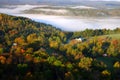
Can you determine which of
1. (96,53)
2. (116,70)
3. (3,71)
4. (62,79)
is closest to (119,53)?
(96,53)

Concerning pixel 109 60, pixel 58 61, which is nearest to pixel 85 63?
pixel 58 61

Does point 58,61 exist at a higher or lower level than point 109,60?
higher

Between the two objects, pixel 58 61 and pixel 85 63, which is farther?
pixel 85 63

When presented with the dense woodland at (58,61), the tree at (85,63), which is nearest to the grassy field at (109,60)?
the dense woodland at (58,61)

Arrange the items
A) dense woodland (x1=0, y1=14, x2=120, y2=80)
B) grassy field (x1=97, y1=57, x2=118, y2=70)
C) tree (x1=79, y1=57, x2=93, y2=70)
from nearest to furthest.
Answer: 1. dense woodland (x1=0, y1=14, x2=120, y2=80)
2. tree (x1=79, y1=57, x2=93, y2=70)
3. grassy field (x1=97, y1=57, x2=118, y2=70)

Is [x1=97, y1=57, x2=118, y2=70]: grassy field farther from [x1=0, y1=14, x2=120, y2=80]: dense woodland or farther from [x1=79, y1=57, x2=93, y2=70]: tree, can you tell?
[x1=79, y1=57, x2=93, y2=70]: tree

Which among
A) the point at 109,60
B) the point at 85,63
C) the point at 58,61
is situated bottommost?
the point at 109,60

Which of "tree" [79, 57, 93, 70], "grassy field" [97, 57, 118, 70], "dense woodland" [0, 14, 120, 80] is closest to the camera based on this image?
"dense woodland" [0, 14, 120, 80]

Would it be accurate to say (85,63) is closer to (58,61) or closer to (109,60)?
(58,61)

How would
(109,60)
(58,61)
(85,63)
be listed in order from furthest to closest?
(109,60) → (85,63) → (58,61)

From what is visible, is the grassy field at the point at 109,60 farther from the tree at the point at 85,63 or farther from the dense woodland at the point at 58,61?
the tree at the point at 85,63

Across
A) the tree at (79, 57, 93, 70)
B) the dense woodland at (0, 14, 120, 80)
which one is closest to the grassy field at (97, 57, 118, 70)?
the dense woodland at (0, 14, 120, 80)
